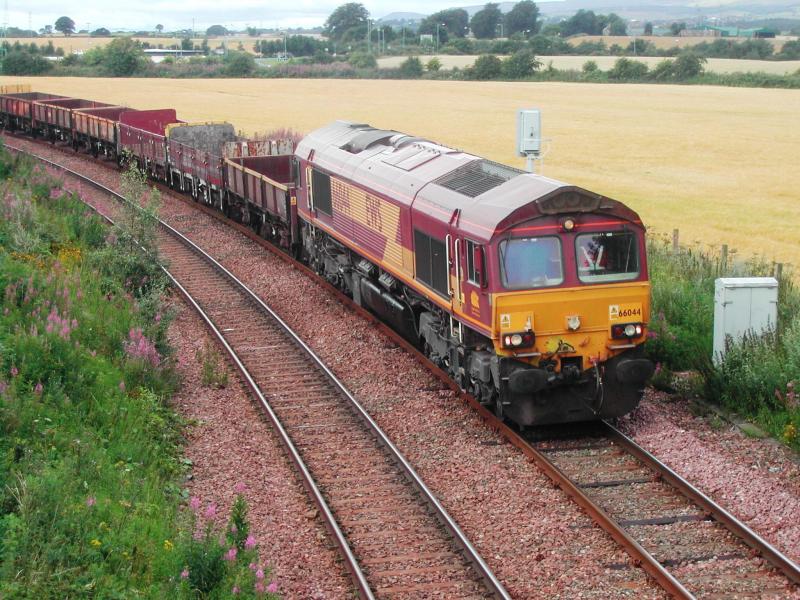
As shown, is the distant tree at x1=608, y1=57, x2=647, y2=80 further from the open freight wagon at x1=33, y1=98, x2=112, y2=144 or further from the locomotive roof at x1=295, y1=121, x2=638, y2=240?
the locomotive roof at x1=295, y1=121, x2=638, y2=240

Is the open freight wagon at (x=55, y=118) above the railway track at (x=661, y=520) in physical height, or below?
above

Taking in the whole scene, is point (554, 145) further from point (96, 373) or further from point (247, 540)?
point (247, 540)

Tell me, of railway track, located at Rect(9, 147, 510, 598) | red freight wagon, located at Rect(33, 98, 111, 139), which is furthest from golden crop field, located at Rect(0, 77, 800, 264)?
railway track, located at Rect(9, 147, 510, 598)

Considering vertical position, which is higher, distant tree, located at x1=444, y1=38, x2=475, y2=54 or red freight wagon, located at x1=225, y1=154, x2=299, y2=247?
distant tree, located at x1=444, y1=38, x2=475, y2=54

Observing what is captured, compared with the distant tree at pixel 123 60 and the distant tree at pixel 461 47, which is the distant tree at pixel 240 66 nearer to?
the distant tree at pixel 123 60

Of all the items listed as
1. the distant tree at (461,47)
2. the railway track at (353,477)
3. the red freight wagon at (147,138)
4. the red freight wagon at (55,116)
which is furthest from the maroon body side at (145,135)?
the distant tree at (461,47)

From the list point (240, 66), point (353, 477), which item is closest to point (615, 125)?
point (353, 477)

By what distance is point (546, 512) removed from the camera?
1072cm

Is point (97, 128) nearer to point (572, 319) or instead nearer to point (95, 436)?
point (95, 436)

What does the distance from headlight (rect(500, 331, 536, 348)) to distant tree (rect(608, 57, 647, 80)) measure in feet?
272

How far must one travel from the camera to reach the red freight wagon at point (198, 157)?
30250 millimetres

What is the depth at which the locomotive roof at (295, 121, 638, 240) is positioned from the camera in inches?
487

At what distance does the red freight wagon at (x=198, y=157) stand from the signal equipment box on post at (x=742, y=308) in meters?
18.0

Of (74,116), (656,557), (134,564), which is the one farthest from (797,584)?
(74,116)
